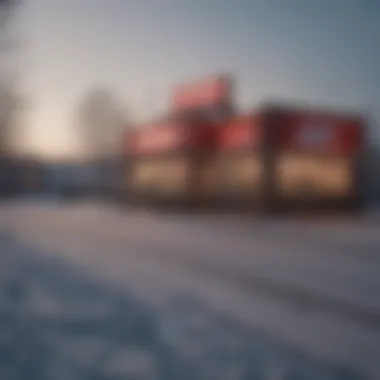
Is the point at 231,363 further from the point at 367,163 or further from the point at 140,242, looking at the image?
the point at 367,163

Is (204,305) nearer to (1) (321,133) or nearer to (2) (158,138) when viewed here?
(1) (321,133)

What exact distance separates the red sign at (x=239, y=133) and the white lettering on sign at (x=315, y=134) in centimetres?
217

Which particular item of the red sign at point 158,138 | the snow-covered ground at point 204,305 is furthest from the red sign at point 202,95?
the snow-covered ground at point 204,305

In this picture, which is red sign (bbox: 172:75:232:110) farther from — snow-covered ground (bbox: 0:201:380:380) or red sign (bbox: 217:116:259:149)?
snow-covered ground (bbox: 0:201:380:380)

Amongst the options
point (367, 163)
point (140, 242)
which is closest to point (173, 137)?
point (367, 163)

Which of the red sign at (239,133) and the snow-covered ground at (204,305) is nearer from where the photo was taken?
the snow-covered ground at (204,305)

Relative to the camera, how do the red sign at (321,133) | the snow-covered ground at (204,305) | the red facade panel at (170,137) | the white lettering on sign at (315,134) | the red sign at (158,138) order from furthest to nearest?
the red sign at (158,138)
the red facade panel at (170,137)
the white lettering on sign at (315,134)
the red sign at (321,133)
the snow-covered ground at (204,305)

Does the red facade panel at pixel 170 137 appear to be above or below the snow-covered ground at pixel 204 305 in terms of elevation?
above

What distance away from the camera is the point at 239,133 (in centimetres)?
2245

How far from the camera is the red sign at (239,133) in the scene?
21.7 metres

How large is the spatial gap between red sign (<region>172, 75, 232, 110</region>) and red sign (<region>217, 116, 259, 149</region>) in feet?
5.99

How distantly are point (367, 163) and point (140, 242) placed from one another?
592 inches

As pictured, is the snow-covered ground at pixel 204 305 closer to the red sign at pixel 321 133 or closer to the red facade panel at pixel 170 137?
the red sign at pixel 321 133

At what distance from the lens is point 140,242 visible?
13.2 m
